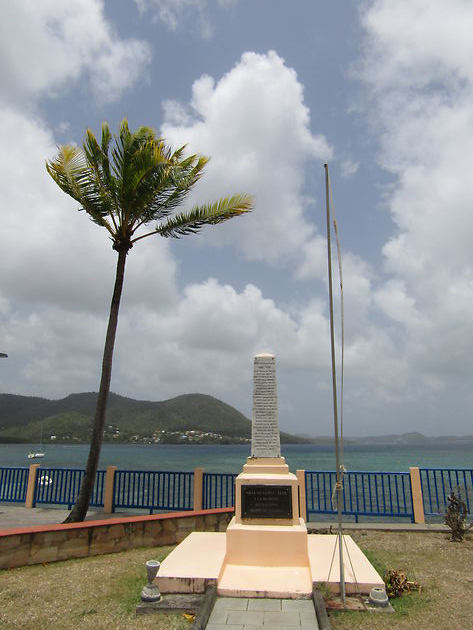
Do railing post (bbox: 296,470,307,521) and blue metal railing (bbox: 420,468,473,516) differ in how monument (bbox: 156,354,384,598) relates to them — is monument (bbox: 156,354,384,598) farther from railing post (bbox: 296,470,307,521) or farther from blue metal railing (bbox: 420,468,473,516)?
blue metal railing (bbox: 420,468,473,516)

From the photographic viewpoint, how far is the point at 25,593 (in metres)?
5.99

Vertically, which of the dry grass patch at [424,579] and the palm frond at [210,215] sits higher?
the palm frond at [210,215]

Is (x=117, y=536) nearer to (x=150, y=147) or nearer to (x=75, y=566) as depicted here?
(x=75, y=566)

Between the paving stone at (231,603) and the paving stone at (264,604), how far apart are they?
0.26 feet

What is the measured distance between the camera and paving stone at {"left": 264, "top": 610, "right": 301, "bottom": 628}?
484 cm

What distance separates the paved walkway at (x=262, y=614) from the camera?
479cm

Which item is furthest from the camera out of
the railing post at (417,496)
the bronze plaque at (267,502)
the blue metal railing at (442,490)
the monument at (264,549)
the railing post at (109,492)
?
the railing post at (109,492)

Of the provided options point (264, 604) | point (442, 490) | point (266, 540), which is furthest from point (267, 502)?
point (442, 490)

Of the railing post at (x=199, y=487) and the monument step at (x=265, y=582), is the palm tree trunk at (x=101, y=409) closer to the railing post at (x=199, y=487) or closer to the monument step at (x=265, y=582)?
the railing post at (x=199, y=487)

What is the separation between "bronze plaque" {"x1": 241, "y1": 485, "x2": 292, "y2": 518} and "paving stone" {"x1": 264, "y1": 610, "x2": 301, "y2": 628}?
1810mm

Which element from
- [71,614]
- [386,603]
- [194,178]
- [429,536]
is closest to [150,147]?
[194,178]

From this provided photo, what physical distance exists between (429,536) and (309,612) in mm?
5931

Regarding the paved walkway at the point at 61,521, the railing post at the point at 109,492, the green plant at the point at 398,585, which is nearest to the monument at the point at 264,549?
the green plant at the point at 398,585

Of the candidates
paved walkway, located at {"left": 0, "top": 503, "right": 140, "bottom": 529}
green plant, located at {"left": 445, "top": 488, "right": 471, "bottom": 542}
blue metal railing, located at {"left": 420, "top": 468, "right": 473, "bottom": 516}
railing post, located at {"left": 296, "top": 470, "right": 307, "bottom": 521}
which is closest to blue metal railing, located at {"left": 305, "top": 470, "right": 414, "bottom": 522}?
railing post, located at {"left": 296, "top": 470, "right": 307, "bottom": 521}
